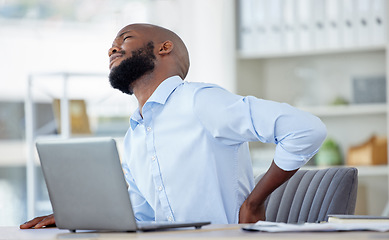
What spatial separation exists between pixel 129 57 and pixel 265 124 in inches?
15.9

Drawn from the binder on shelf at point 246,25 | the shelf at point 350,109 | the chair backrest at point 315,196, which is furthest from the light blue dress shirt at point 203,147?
the binder on shelf at point 246,25

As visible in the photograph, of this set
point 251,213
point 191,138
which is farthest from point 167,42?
point 251,213

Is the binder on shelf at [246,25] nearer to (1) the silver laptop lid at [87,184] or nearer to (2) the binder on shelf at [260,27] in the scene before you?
(2) the binder on shelf at [260,27]

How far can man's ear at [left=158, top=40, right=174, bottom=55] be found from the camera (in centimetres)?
184

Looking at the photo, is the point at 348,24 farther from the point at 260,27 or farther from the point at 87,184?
the point at 87,184

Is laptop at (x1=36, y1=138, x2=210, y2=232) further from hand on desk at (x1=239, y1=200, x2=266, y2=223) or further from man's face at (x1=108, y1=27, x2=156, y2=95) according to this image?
man's face at (x1=108, y1=27, x2=156, y2=95)

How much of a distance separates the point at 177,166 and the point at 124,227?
20.1 inches

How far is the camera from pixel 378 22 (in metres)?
3.68

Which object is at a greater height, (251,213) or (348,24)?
(348,24)

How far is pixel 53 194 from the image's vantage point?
1.33 m

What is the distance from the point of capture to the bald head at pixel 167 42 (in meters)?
1.83

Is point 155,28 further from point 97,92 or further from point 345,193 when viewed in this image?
point 97,92

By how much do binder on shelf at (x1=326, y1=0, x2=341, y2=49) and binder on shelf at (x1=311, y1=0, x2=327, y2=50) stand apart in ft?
0.07

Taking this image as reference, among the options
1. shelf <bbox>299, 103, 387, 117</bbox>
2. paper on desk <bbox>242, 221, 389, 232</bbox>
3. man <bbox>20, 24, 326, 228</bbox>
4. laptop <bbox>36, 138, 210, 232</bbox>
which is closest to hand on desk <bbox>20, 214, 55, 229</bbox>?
man <bbox>20, 24, 326, 228</bbox>
